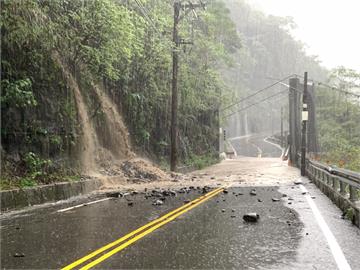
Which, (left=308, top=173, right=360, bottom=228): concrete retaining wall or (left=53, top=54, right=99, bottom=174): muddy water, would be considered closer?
(left=308, top=173, right=360, bottom=228): concrete retaining wall

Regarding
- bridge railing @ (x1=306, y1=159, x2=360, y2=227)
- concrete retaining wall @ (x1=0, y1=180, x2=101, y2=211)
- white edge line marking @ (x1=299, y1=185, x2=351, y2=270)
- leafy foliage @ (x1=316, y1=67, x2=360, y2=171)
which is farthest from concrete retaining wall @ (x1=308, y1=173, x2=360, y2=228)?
leafy foliage @ (x1=316, y1=67, x2=360, y2=171)

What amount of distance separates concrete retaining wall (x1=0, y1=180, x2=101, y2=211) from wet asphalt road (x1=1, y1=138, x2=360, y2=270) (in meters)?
0.75

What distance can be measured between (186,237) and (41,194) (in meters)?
7.43

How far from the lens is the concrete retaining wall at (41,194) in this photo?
13383 millimetres

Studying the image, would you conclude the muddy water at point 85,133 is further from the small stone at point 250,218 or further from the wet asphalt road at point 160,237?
the small stone at point 250,218

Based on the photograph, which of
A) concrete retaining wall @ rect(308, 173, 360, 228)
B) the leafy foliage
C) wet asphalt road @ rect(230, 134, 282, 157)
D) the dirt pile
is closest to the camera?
concrete retaining wall @ rect(308, 173, 360, 228)

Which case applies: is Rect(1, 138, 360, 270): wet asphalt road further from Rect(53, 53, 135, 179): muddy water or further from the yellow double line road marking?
Rect(53, 53, 135, 179): muddy water

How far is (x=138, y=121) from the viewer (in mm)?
31203

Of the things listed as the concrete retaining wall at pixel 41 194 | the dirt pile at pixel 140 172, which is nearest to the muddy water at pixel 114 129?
the dirt pile at pixel 140 172

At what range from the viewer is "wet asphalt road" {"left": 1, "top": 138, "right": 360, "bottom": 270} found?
7211 millimetres

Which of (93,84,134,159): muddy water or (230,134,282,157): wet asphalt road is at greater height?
(93,84,134,159): muddy water

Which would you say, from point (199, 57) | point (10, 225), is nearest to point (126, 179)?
point (10, 225)

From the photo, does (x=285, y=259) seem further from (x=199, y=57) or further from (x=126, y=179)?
(x=199, y=57)

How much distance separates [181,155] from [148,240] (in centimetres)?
3034
